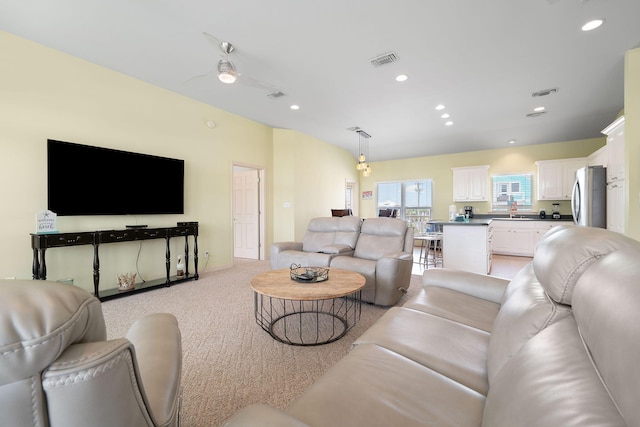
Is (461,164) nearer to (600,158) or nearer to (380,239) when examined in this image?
(600,158)

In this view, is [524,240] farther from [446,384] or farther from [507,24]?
[446,384]

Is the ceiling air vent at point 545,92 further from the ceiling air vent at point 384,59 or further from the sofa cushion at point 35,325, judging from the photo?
the sofa cushion at point 35,325

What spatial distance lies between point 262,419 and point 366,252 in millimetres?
3064

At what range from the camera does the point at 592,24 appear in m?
2.62

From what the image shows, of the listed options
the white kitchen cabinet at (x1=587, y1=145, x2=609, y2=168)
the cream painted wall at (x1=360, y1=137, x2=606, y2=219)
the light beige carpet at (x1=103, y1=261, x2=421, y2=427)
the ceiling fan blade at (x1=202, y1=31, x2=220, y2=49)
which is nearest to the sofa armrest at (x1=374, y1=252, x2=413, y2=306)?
the light beige carpet at (x1=103, y1=261, x2=421, y2=427)

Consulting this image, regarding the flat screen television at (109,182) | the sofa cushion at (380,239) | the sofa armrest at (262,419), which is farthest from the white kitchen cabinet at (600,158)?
the flat screen television at (109,182)

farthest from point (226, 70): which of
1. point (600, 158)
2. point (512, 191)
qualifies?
point (512, 191)

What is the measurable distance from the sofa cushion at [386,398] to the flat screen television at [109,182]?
3.84 metres

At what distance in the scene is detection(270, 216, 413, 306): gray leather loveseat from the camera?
2.93m

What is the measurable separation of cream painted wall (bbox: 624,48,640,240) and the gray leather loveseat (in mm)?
2456

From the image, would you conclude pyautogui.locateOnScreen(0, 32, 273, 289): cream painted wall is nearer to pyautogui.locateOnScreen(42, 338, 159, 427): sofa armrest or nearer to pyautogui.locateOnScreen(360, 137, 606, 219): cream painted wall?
pyautogui.locateOnScreen(42, 338, 159, 427): sofa armrest

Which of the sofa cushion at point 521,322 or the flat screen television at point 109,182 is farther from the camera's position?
the flat screen television at point 109,182

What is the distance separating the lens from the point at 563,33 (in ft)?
9.07

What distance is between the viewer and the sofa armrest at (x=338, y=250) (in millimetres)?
3535
